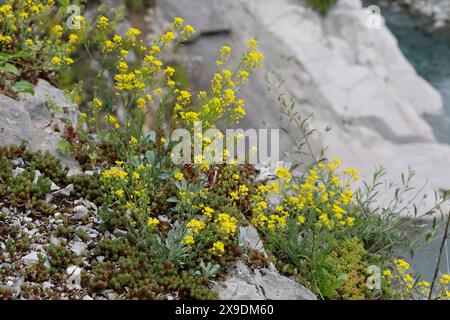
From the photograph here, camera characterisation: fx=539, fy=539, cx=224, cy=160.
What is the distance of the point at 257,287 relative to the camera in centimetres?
464

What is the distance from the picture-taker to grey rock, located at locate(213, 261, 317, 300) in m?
4.44

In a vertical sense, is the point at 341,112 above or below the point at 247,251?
above

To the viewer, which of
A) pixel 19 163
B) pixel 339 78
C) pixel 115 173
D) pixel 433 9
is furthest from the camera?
pixel 433 9

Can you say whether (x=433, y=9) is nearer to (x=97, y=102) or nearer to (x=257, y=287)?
(x=97, y=102)

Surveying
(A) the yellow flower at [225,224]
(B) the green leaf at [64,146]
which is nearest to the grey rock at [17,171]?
(B) the green leaf at [64,146]

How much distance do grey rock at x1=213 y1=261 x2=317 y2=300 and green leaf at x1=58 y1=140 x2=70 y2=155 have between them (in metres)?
2.12

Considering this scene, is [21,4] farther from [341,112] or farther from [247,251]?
[341,112]

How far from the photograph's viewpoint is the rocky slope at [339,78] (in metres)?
12.3

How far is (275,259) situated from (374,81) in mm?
10653

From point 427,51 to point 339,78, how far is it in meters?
4.99

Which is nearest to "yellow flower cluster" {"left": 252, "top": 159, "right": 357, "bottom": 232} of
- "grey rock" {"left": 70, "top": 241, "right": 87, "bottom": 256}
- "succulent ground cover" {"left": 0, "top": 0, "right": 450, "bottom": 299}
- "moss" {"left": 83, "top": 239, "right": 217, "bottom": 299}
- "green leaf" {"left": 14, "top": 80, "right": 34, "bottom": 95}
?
"succulent ground cover" {"left": 0, "top": 0, "right": 450, "bottom": 299}

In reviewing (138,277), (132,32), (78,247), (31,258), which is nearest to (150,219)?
(138,277)

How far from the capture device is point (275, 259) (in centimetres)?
534
